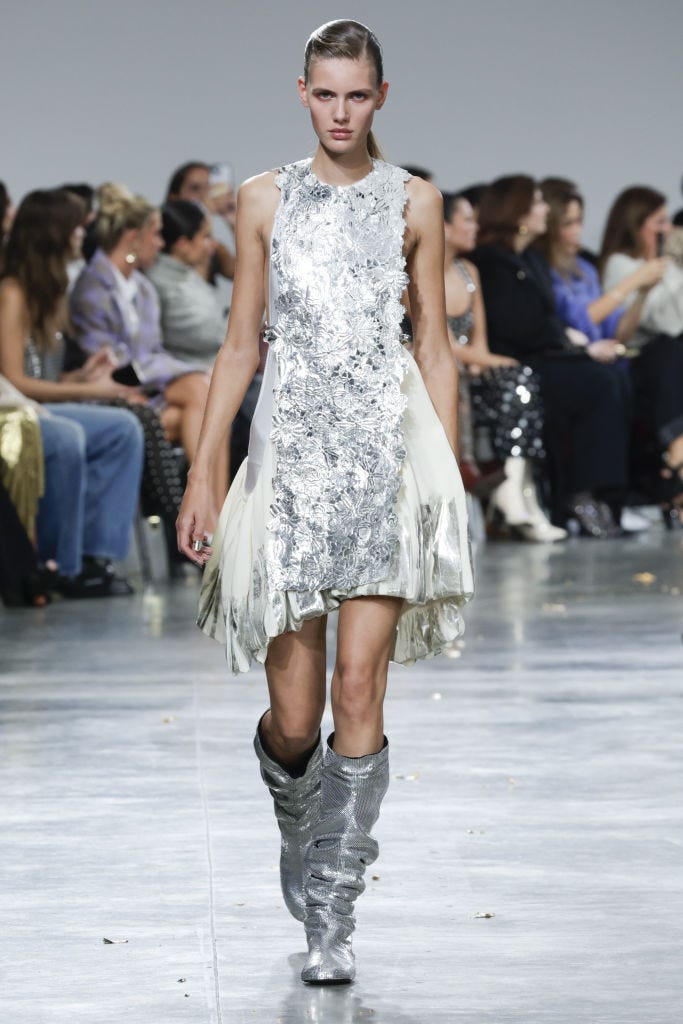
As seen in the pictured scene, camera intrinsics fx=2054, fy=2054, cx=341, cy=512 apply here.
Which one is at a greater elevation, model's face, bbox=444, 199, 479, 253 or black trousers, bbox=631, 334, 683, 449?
model's face, bbox=444, 199, 479, 253

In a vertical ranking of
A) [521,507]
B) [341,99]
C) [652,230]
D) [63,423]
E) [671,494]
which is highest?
[341,99]

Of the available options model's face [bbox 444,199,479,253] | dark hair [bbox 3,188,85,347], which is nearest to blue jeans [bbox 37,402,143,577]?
dark hair [bbox 3,188,85,347]

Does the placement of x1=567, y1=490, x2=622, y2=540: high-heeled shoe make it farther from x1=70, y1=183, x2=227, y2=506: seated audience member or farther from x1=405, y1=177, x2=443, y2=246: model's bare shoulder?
x1=405, y1=177, x2=443, y2=246: model's bare shoulder

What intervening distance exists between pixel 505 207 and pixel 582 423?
3.23 ft

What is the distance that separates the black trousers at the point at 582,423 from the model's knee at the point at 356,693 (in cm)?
642

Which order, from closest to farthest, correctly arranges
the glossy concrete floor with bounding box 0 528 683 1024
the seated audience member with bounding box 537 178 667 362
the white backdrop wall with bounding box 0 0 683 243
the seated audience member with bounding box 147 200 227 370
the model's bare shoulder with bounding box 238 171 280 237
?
the glossy concrete floor with bounding box 0 528 683 1024 → the model's bare shoulder with bounding box 238 171 280 237 → the seated audience member with bounding box 147 200 227 370 → the seated audience member with bounding box 537 178 667 362 → the white backdrop wall with bounding box 0 0 683 243

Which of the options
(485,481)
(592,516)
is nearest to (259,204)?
(485,481)

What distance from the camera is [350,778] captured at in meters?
2.45

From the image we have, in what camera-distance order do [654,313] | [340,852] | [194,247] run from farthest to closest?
[654,313]
[194,247]
[340,852]

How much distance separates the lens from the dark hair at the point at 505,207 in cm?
876

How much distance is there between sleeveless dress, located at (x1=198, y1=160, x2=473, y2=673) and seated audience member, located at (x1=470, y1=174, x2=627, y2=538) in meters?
6.18

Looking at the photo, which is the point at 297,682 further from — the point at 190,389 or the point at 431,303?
the point at 190,389

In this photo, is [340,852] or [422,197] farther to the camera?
[422,197]

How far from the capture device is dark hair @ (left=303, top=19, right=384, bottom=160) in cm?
248
